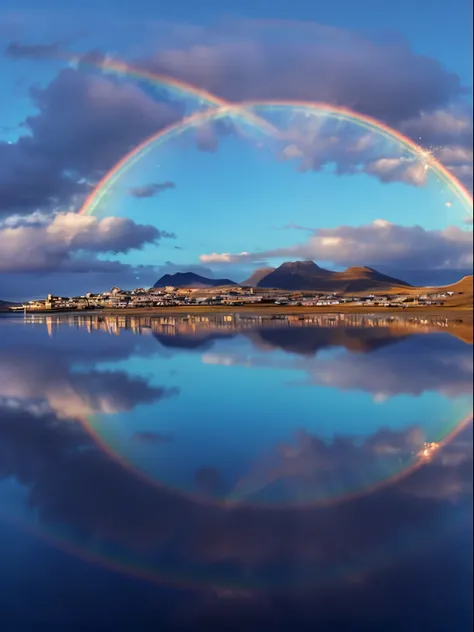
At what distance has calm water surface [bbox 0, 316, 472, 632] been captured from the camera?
7230 millimetres

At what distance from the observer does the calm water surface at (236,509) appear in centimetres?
723

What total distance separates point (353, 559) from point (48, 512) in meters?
5.39

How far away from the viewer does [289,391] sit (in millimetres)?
21344

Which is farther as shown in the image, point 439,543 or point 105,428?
point 105,428

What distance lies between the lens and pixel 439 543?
8648mm

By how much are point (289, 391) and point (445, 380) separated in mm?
7473

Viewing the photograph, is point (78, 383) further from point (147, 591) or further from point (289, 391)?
point (147, 591)

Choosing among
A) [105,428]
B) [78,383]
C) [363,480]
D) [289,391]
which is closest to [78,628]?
[363,480]

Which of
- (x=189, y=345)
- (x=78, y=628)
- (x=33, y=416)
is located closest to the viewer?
(x=78, y=628)

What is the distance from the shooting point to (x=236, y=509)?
9906 mm

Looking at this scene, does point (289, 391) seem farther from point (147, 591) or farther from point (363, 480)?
point (147, 591)

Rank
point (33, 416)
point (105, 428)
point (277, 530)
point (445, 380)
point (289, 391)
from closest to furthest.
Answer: point (277, 530)
point (105, 428)
point (33, 416)
point (289, 391)
point (445, 380)

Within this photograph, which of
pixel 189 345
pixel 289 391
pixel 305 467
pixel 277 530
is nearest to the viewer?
pixel 277 530

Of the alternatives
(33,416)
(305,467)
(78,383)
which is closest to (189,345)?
(78,383)
